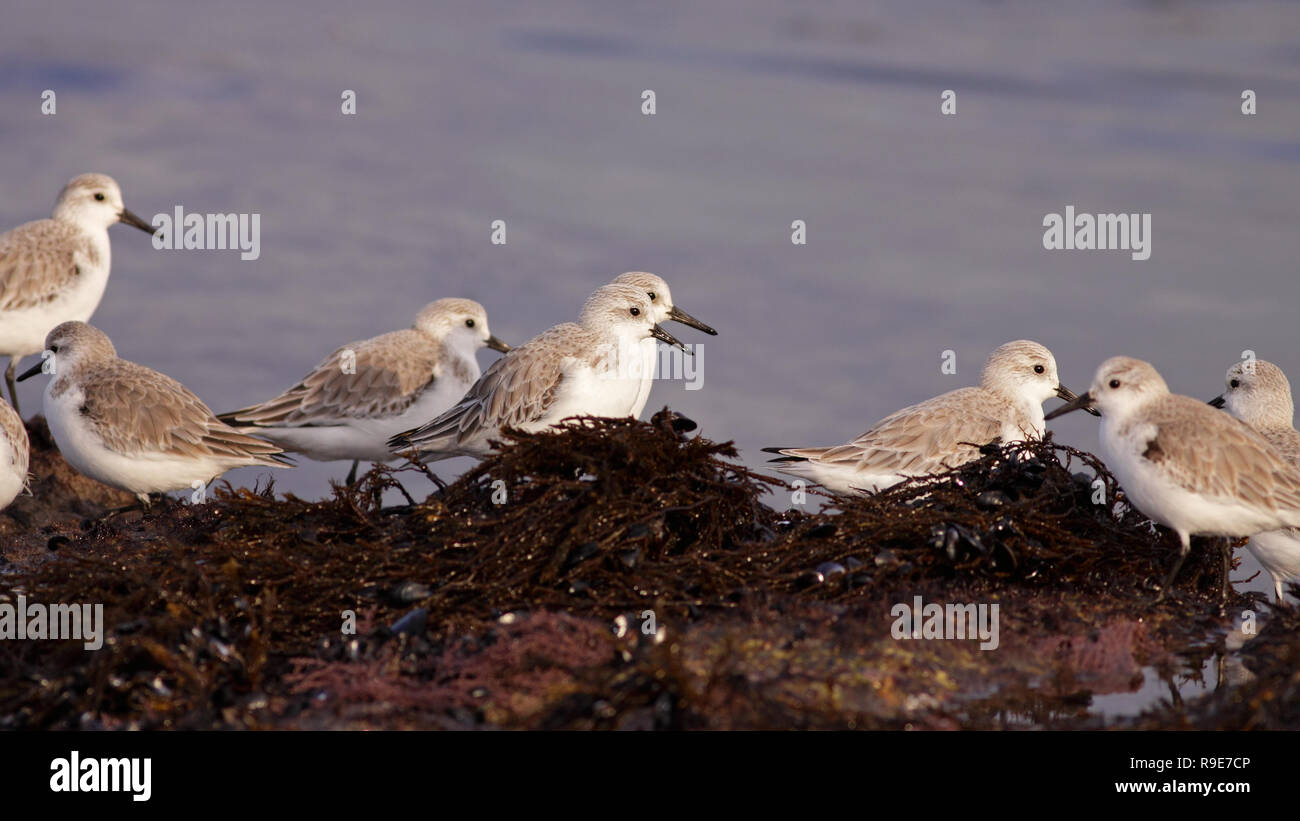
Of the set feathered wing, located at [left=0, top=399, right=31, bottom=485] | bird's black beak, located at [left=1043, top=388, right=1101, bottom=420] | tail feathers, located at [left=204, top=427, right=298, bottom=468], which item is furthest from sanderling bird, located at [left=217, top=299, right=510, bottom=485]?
bird's black beak, located at [left=1043, top=388, right=1101, bottom=420]

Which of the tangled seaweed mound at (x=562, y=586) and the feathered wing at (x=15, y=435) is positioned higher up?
the feathered wing at (x=15, y=435)

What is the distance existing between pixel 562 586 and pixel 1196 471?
317 centimetres

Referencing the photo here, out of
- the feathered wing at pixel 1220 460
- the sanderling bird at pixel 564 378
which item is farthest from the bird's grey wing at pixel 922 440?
the feathered wing at pixel 1220 460

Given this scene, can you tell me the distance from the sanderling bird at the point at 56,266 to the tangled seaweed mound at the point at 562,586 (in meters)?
4.61

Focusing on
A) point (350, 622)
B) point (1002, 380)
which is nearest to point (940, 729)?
point (350, 622)

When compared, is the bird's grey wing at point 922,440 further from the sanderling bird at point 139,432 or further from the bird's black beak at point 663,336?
the sanderling bird at point 139,432

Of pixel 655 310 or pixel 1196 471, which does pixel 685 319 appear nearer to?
pixel 655 310

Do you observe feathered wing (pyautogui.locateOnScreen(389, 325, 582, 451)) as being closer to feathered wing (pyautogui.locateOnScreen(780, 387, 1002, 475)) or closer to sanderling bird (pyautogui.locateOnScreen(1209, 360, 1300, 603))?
feathered wing (pyautogui.locateOnScreen(780, 387, 1002, 475))

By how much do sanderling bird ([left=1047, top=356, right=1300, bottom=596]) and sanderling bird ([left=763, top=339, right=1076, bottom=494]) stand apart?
210cm

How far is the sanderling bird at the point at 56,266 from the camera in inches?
447

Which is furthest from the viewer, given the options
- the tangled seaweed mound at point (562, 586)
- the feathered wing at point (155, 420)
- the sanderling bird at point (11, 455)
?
the feathered wing at point (155, 420)

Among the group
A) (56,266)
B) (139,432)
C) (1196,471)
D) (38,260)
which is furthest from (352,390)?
(1196,471)

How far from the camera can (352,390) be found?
1079 cm

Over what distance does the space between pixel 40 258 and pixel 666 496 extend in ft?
25.3
